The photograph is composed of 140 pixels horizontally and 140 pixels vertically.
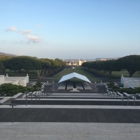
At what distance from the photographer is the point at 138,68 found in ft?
168
